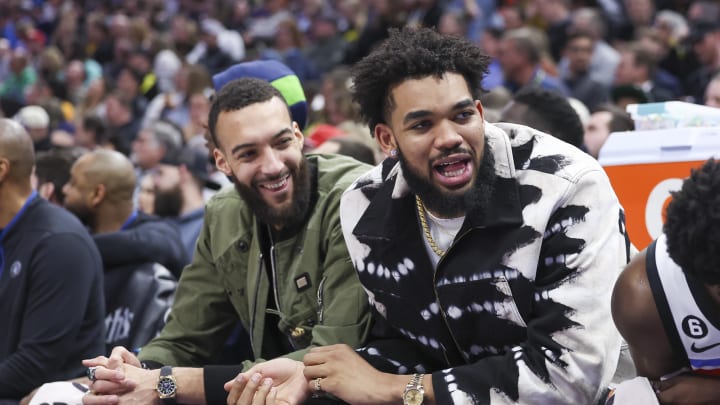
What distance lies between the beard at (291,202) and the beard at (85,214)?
191 cm

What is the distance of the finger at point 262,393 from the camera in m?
2.96

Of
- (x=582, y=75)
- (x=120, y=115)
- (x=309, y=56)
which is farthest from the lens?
(x=309, y=56)

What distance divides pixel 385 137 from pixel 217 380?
38.5 inches

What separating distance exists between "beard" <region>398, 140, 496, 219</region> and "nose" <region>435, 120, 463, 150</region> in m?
0.02

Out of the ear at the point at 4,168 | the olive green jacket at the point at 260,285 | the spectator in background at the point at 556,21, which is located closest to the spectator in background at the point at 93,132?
the spectator in background at the point at 556,21

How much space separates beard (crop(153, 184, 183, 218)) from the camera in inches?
244

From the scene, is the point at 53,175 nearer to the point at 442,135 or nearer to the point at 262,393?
the point at 262,393

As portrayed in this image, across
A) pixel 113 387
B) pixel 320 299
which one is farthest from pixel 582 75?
pixel 113 387

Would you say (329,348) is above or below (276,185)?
below

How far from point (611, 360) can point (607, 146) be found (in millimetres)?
1227

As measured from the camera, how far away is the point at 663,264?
7.66ft

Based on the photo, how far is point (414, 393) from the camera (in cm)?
273

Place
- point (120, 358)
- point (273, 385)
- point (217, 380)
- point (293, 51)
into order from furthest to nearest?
point (293, 51), point (120, 358), point (217, 380), point (273, 385)

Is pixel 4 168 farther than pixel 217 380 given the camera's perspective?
Yes
